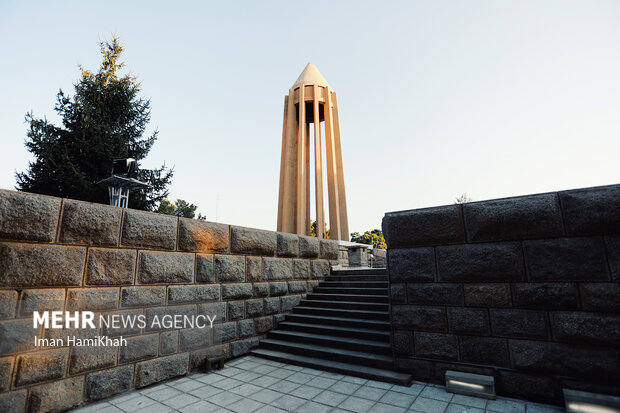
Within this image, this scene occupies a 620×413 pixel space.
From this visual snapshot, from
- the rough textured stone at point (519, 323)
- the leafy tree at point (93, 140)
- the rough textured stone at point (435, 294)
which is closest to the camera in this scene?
the rough textured stone at point (519, 323)

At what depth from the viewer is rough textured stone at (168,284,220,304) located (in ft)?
12.3

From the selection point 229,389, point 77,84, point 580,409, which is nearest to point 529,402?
point 580,409

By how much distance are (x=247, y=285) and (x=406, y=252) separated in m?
2.77

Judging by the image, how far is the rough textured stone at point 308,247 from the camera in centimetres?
615

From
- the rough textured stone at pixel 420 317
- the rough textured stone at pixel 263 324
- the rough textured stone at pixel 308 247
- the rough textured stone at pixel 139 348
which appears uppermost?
the rough textured stone at pixel 308 247

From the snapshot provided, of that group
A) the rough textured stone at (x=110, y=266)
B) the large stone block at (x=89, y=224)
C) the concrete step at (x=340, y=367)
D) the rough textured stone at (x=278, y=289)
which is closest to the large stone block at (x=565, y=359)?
the concrete step at (x=340, y=367)

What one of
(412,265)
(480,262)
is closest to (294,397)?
(412,265)

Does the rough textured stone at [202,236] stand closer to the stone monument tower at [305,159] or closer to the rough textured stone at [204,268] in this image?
the rough textured stone at [204,268]

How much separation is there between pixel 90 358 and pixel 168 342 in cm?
88

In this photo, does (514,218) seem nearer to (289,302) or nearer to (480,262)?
(480,262)

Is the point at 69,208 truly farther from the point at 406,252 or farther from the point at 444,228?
the point at 444,228

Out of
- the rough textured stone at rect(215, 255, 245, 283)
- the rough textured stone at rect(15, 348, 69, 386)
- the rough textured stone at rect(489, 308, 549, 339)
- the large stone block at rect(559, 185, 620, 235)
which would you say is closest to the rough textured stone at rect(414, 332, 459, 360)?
the rough textured stone at rect(489, 308, 549, 339)

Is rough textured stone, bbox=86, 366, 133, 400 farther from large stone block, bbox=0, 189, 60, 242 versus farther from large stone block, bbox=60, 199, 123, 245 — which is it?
large stone block, bbox=0, 189, 60, 242

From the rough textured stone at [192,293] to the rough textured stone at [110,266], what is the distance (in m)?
0.59
